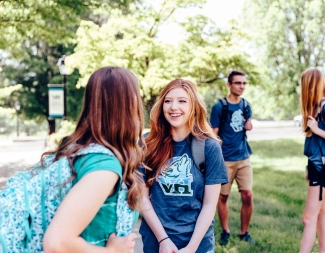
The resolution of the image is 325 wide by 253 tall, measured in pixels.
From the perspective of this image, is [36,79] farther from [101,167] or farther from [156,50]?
[101,167]

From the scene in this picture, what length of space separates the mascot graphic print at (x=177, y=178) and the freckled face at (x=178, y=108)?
0.72 ft

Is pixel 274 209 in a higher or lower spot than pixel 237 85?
lower

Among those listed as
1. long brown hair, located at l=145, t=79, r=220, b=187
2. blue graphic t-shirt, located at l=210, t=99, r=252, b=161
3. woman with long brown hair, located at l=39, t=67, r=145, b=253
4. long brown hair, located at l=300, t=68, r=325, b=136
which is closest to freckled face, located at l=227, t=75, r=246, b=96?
blue graphic t-shirt, located at l=210, t=99, r=252, b=161

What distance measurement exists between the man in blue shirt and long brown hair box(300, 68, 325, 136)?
119 cm

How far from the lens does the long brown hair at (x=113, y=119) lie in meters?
1.46

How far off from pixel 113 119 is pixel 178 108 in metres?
0.98

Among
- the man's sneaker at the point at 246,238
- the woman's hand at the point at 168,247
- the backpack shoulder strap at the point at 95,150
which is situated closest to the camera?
the backpack shoulder strap at the point at 95,150

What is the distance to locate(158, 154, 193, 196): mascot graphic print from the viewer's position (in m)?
2.29

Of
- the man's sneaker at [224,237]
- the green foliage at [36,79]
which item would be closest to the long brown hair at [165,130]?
the man's sneaker at [224,237]

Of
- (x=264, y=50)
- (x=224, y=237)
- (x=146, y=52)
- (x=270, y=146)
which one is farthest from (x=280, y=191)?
(x=264, y=50)

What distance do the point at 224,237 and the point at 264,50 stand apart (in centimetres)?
2170

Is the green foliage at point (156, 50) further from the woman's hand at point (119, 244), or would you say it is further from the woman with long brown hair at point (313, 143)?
the woman's hand at point (119, 244)

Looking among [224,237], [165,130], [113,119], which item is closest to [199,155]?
[165,130]

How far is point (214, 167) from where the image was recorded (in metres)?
2.29
